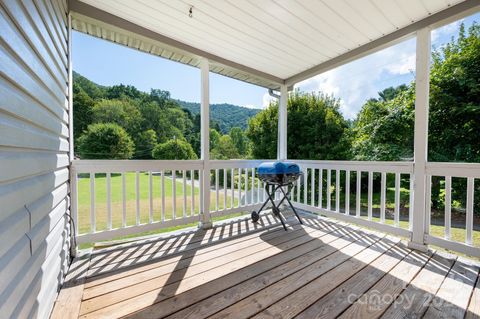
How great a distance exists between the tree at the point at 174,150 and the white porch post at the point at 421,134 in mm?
2978

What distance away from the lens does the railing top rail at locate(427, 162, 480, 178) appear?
6.68 feet

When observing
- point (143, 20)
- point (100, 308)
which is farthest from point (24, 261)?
point (143, 20)

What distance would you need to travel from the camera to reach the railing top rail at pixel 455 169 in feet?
6.68

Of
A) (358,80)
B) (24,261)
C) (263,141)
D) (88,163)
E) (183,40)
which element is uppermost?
(358,80)

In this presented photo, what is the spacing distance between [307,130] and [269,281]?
16.2 ft

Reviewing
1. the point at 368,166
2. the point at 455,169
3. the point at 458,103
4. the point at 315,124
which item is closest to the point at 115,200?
the point at 368,166

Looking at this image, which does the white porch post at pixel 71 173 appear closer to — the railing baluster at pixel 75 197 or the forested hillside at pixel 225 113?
the railing baluster at pixel 75 197

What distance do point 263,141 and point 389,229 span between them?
13.3ft

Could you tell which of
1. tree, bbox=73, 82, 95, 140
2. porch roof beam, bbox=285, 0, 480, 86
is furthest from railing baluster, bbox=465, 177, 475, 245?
tree, bbox=73, 82, 95, 140

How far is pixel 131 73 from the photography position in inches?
118

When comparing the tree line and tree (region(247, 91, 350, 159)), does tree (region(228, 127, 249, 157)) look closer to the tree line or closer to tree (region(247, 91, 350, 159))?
the tree line

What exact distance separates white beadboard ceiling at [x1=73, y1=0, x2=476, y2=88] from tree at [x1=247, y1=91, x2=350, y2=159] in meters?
2.89

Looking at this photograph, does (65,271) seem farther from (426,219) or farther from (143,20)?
(426,219)

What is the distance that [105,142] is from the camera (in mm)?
2588
